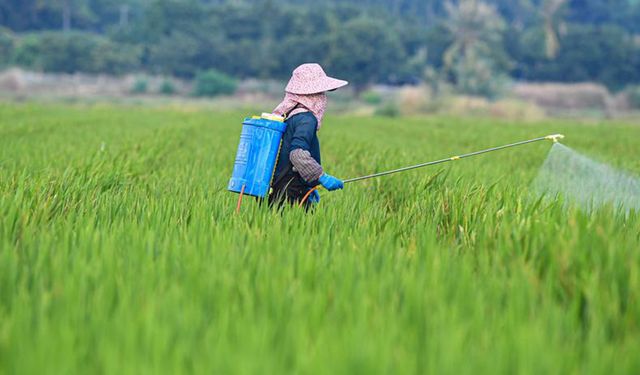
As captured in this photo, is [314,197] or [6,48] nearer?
[314,197]

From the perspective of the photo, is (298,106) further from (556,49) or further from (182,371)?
(556,49)

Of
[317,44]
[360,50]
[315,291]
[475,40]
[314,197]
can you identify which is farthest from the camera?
[317,44]

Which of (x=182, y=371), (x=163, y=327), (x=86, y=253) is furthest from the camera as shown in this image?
(x=86, y=253)

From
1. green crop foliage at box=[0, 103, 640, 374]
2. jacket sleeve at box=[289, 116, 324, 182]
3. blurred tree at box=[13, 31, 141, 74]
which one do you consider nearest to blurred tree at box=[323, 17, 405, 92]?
blurred tree at box=[13, 31, 141, 74]

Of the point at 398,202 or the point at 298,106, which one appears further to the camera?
the point at 398,202

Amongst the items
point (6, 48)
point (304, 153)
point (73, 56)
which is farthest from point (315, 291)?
point (6, 48)

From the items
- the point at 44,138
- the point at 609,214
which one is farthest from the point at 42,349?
the point at 44,138

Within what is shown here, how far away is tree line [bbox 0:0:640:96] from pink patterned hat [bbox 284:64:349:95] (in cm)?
5158

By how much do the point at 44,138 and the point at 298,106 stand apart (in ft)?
24.6

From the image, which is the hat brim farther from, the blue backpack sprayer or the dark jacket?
the blue backpack sprayer

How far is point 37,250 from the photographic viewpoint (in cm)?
285

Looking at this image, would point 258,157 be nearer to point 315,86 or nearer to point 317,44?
point 315,86

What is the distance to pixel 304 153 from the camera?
13.4 ft

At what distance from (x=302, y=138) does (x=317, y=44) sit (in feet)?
207
